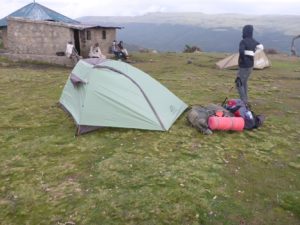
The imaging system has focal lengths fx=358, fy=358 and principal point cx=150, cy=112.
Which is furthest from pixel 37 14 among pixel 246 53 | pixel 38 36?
pixel 246 53

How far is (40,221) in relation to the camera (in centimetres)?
683

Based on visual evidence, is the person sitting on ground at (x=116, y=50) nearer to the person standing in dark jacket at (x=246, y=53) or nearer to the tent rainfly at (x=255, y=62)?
the tent rainfly at (x=255, y=62)

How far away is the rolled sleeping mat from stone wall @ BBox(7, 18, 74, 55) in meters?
19.8

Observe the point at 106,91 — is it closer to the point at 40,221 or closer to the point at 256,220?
the point at 40,221

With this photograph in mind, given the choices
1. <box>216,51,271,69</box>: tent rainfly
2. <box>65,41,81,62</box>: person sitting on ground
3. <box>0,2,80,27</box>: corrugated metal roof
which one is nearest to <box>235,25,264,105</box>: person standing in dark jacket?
<box>216,51,271,69</box>: tent rainfly

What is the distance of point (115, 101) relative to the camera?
37.0ft

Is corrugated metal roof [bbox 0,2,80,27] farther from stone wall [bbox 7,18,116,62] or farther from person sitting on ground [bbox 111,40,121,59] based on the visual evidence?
stone wall [bbox 7,18,116,62]

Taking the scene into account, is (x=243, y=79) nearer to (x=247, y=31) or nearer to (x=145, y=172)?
(x=247, y=31)

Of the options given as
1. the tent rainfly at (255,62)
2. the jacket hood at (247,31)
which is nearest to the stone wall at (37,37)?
the tent rainfly at (255,62)

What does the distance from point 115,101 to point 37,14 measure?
2699cm

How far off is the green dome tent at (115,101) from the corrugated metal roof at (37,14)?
24.8 m

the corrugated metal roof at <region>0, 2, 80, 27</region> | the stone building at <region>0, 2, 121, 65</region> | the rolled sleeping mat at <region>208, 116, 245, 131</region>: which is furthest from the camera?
the corrugated metal roof at <region>0, 2, 80, 27</region>

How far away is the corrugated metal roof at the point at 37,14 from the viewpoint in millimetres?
34594

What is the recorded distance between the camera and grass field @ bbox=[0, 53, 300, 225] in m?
7.14
